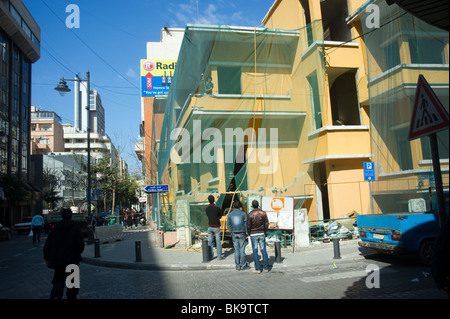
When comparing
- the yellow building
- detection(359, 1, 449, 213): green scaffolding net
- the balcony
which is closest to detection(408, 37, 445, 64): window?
detection(359, 1, 449, 213): green scaffolding net

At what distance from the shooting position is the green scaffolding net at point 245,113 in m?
11.0

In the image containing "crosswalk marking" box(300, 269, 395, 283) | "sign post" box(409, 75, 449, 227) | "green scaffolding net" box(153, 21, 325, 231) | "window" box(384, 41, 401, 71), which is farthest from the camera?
"green scaffolding net" box(153, 21, 325, 231)

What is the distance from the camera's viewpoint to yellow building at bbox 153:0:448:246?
10703 millimetres

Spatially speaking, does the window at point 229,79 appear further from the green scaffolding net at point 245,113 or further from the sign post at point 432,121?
the sign post at point 432,121

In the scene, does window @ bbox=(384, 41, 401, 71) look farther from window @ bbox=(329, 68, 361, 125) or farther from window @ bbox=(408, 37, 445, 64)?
window @ bbox=(329, 68, 361, 125)

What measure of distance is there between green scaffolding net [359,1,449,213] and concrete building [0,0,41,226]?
118 feet

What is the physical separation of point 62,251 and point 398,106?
27.9ft

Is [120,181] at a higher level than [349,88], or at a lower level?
lower

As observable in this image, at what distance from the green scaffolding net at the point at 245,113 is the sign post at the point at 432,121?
7.04 metres

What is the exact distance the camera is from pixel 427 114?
3549 millimetres
